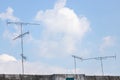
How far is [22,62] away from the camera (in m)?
22.2

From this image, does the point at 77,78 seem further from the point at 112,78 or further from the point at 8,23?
the point at 8,23

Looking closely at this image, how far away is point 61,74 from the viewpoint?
22234mm

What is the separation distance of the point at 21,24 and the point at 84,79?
5.42 m

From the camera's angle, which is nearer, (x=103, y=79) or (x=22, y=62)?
(x=22, y=62)

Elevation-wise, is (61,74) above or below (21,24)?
below

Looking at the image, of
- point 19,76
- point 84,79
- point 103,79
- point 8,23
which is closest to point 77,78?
point 84,79

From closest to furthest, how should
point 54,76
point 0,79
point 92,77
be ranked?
point 0,79, point 54,76, point 92,77

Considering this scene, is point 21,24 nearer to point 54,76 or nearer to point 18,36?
point 18,36

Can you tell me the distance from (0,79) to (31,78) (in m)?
2.03

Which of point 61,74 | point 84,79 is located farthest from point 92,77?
point 61,74

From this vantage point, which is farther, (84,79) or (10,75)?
(84,79)


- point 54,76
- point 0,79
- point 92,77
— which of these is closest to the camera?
point 0,79

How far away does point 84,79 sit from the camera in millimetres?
23219

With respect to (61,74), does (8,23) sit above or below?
above
